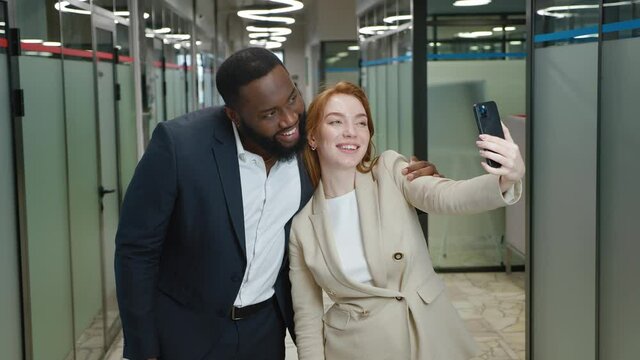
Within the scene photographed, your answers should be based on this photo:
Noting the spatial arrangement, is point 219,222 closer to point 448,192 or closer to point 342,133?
point 342,133

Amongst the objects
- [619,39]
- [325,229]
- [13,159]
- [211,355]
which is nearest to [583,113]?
[619,39]

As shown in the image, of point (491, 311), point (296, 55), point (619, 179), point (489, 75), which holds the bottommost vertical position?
A: point (491, 311)

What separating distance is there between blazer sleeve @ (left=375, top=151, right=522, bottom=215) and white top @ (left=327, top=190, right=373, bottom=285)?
142 mm

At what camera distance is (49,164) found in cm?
425

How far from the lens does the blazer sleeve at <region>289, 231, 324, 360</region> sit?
233 cm

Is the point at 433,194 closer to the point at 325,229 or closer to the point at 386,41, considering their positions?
the point at 325,229

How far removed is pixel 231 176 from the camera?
2.22 m

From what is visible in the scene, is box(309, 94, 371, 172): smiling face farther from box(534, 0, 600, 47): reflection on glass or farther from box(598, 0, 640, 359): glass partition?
box(534, 0, 600, 47): reflection on glass

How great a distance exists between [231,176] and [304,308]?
0.46m

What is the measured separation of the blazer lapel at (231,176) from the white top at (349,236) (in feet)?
0.91

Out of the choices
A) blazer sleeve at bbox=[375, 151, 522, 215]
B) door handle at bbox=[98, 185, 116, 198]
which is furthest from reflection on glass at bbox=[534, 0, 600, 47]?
door handle at bbox=[98, 185, 116, 198]

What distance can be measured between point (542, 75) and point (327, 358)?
2.43 metres

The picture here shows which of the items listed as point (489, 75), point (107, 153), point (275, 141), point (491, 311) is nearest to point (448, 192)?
point (275, 141)

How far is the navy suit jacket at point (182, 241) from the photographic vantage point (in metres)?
2.15
